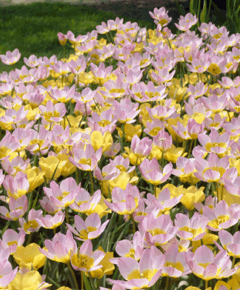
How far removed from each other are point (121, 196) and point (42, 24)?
17.8 ft

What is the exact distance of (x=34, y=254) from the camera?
796mm

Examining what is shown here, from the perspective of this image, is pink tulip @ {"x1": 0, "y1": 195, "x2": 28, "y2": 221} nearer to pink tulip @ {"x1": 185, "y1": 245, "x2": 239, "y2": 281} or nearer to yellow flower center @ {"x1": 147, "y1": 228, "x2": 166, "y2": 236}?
yellow flower center @ {"x1": 147, "y1": 228, "x2": 166, "y2": 236}

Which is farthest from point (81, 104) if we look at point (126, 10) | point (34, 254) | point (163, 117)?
point (126, 10)

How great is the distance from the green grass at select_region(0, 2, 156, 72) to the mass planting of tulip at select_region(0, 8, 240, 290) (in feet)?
10.6

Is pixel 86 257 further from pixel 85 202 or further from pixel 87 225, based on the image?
pixel 85 202

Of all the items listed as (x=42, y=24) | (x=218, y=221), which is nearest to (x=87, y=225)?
(x=218, y=221)

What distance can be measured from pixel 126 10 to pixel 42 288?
695 cm

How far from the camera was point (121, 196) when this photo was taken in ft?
3.00

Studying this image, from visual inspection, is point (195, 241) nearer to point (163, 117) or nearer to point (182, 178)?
point (182, 178)

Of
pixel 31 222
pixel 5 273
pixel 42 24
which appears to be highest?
pixel 5 273

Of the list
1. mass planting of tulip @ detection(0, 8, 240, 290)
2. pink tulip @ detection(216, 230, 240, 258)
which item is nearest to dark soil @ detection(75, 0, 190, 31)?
mass planting of tulip @ detection(0, 8, 240, 290)

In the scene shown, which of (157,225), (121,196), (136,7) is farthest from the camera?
(136,7)

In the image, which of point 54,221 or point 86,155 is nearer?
point 54,221

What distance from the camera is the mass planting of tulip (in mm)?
717
